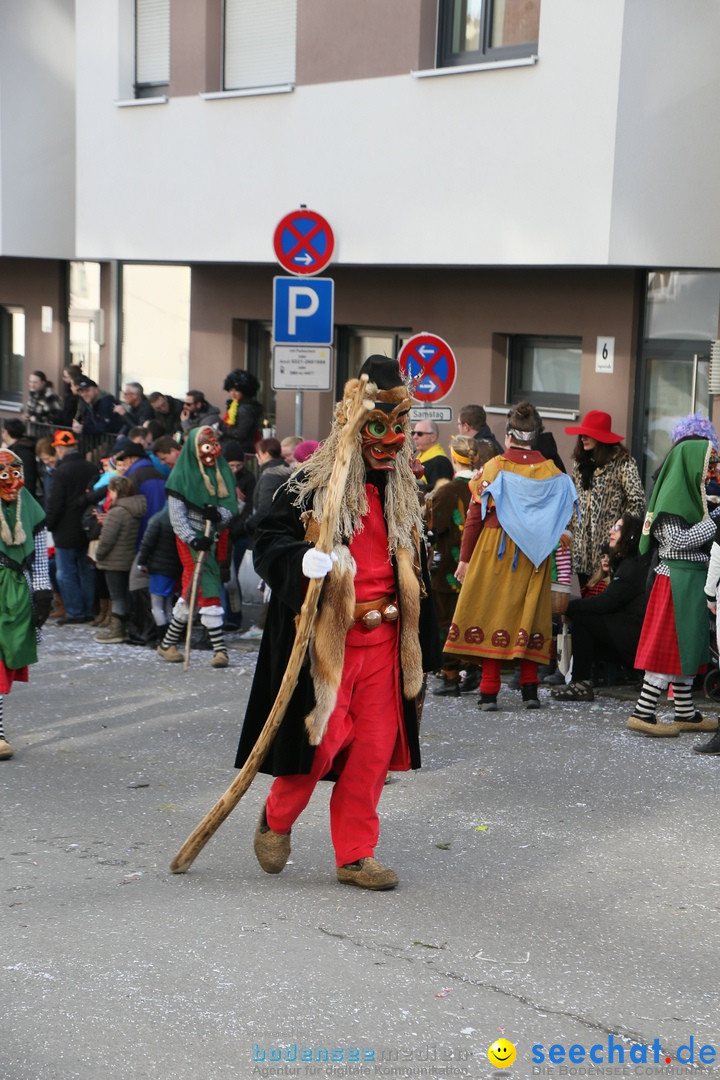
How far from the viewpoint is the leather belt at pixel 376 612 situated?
233 inches

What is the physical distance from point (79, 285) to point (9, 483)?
42.1 ft

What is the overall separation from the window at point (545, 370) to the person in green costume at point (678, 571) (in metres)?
5.04

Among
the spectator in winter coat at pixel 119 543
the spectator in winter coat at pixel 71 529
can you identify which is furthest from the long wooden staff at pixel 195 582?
the spectator in winter coat at pixel 71 529

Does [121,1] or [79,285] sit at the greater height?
[121,1]

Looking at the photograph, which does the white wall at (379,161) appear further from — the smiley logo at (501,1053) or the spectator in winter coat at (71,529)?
the smiley logo at (501,1053)

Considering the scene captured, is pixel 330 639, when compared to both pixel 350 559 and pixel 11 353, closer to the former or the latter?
pixel 350 559

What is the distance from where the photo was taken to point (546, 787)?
769 centimetres

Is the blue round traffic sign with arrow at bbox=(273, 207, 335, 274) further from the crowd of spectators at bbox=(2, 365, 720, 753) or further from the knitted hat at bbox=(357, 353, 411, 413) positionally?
the knitted hat at bbox=(357, 353, 411, 413)

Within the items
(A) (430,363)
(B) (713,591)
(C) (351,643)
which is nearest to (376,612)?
(C) (351,643)

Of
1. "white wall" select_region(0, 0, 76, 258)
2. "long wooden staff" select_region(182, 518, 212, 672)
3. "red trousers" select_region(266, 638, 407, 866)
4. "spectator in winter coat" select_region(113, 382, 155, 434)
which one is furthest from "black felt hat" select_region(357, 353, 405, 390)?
"white wall" select_region(0, 0, 76, 258)

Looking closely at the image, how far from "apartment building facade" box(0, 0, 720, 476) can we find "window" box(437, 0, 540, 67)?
0.02 metres

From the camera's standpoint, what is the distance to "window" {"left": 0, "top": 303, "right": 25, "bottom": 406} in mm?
22094

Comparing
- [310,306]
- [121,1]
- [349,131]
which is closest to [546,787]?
[310,306]

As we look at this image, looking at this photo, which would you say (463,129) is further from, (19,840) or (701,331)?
(19,840)
